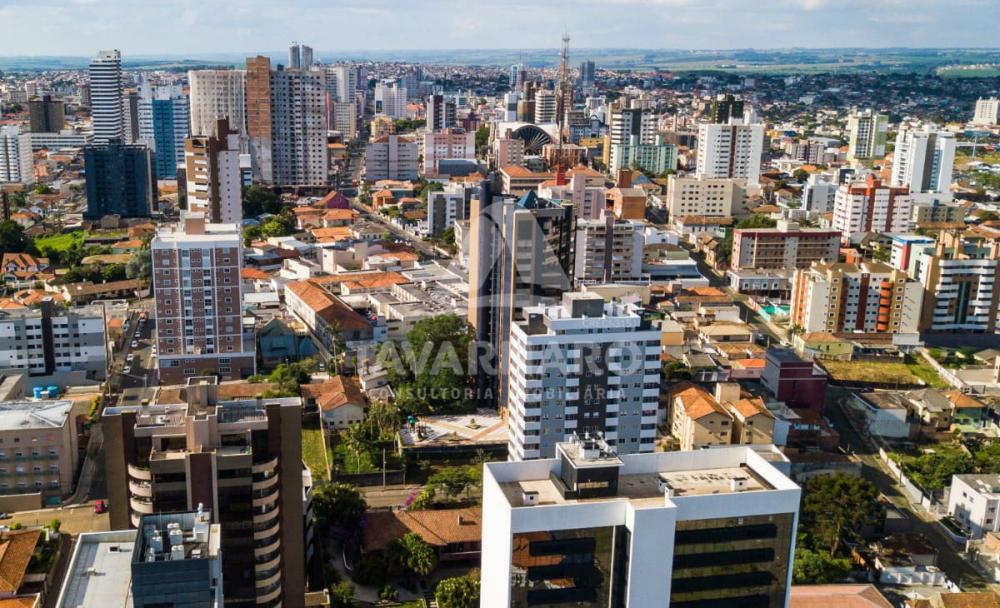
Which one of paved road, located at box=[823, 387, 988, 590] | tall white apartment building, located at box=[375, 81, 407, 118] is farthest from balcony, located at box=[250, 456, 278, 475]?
tall white apartment building, located at box=[375, 81, 407, 118]

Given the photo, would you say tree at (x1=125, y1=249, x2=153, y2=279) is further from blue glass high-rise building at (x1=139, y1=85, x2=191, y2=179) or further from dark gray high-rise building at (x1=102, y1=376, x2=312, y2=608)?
blue glass high-rise building at (x1=139, y1=85, x2=191, y2=179)

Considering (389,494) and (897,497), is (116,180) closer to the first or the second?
(389,494)

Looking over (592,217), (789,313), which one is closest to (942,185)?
(592,217)

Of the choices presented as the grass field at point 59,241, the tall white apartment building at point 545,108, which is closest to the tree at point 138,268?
the grass field at point 59,241

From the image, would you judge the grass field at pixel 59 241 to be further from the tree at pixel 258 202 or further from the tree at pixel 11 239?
the tree at pixel 258 202

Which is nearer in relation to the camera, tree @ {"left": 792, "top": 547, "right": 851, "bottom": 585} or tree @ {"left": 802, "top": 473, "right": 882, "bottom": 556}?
tree @ {"left": 792, "top": 547, "right": 851, "bottom": 585}

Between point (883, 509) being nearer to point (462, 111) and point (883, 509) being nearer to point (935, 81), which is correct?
point (462, 111)
